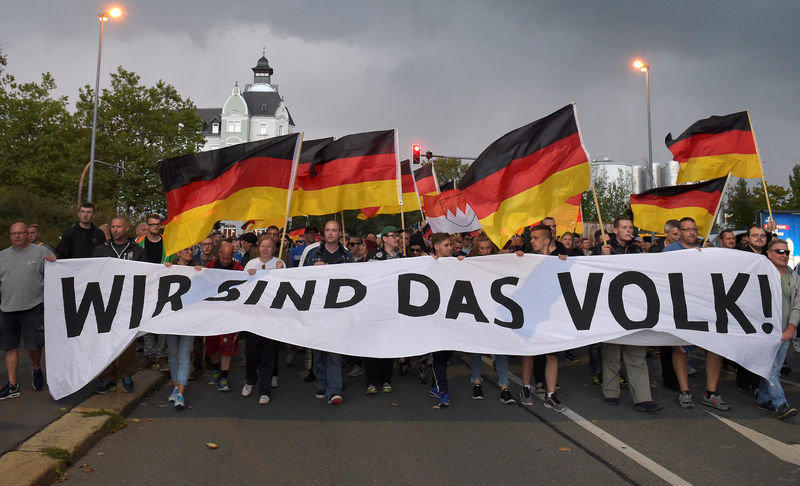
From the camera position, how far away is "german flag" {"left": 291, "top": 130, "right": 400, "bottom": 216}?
7.79 m

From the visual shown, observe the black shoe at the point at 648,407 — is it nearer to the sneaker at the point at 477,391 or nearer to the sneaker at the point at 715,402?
the sneaker at the point at 715,402

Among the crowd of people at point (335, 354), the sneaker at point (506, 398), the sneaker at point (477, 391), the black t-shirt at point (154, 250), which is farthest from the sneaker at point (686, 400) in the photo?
the black t-shirt at point (154, 250)

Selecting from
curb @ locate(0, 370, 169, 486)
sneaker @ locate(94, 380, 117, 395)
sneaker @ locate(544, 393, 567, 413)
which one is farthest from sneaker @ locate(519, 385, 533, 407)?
sneaker @ locate(94, 380, 117, 395)

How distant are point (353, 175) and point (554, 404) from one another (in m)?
3.71

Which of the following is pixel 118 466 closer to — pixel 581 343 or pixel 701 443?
pixel 581 343

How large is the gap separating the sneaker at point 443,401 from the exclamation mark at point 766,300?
10.2ft

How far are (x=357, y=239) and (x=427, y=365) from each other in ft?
8.08

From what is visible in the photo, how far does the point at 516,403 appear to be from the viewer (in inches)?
243

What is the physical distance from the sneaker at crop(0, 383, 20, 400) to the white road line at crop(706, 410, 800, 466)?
6.80 metres

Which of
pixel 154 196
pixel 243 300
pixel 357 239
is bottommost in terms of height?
pixel 243 300

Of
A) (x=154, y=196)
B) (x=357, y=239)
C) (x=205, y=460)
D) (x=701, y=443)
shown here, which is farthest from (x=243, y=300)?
(x=154, y=196)

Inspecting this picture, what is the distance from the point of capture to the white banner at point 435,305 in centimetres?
588

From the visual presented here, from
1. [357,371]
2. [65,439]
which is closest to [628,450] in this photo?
[357,371]

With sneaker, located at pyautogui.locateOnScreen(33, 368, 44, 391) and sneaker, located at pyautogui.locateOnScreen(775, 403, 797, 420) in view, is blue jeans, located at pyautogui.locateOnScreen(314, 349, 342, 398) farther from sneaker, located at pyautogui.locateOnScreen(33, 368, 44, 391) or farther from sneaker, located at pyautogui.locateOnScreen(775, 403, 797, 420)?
sneaker, located at pyautogui.locateOnScreen(775, 403, 797, 420)
